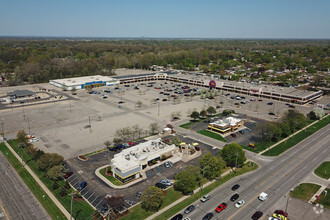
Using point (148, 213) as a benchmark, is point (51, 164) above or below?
above

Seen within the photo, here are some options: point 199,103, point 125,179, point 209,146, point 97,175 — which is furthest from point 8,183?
point 199,103

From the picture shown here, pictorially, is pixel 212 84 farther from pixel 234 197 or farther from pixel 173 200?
pixel 173 200

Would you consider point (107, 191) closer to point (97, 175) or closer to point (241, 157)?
point (97, 175)

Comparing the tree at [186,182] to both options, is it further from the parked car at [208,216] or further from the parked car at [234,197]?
the parked car at [234,197]

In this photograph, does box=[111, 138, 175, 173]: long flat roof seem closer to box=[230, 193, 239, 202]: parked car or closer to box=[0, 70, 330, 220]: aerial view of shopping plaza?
box=[0, 70, 330, 220]: aerial view of shopping plaza

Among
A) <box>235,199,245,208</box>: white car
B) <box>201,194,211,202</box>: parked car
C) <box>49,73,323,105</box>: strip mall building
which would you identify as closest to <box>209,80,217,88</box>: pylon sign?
<box>49,73,323,105</box>: strip mall building

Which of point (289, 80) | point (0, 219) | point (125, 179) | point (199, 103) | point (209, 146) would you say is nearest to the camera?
point (0, 219)

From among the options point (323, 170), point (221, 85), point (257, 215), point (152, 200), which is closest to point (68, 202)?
point (152, 200)
